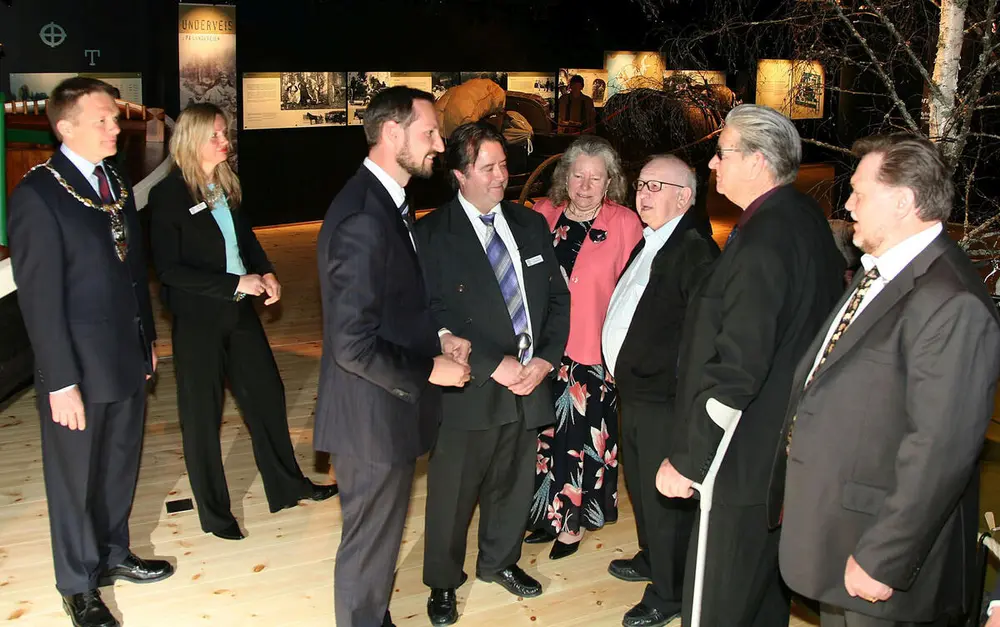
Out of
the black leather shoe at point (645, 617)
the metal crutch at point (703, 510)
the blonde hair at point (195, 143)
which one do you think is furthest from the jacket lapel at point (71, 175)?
the black leather shoe at point (645, 617)

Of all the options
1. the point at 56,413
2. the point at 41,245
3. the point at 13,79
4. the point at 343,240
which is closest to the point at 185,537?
the point at 56,413

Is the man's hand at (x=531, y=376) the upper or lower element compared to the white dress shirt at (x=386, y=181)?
lower

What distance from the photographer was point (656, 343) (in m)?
3.65

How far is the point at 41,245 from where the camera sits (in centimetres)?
342

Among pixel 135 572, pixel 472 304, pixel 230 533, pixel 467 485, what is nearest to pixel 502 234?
pixel 472 304

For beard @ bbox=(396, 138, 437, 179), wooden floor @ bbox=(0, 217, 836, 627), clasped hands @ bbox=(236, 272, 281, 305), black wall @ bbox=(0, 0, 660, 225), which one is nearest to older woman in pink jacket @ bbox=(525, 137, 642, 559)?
wooden floor @ bbox=(0, 217, 836, 627)

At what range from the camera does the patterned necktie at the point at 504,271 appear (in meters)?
3.77

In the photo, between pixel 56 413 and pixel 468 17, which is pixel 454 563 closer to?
pixel 56 413

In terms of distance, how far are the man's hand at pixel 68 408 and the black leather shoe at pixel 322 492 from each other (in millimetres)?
1575

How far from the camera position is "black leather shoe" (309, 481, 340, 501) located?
4.95 metres

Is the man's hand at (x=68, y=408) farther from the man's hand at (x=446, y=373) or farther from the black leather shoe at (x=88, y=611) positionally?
the man's hand at (x=446, y=373)

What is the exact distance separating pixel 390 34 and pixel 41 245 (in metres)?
10.6

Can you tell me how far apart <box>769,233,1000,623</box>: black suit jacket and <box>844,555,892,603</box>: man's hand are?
2 centimetres

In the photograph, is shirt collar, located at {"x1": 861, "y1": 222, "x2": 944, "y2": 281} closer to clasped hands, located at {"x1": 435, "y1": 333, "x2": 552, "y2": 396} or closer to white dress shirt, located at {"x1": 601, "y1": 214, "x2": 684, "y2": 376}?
white dress shirt, located at {"x1": 601, "y1": 214, "x2": 684, "y2": 376}
